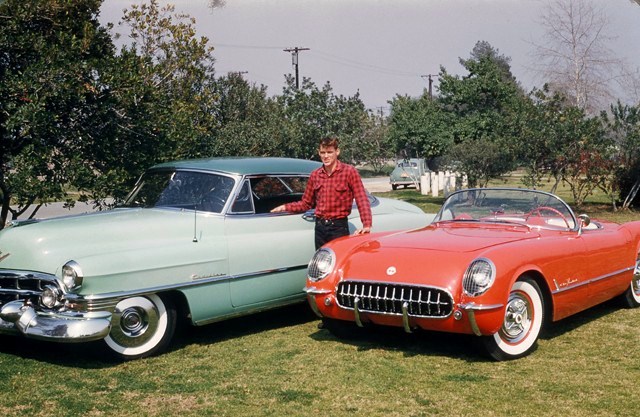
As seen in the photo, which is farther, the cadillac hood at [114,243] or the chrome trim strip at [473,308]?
the cadillac hood at [114,243]

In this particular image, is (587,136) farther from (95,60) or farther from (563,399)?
(563,399)

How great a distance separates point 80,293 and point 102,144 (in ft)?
16.9

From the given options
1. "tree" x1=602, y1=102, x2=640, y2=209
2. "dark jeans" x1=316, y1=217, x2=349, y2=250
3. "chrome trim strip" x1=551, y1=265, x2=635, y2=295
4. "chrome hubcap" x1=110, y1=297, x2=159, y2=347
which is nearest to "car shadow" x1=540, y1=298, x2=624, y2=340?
"chrome trim strip" x1=551, y1=265, x2=635, y2=295

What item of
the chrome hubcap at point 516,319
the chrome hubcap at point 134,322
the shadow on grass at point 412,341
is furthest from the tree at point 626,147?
the chrome hubcap at point 134,322

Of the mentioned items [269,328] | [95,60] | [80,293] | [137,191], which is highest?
[95,60]

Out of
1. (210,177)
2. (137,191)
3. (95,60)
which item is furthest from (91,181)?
(210,177)

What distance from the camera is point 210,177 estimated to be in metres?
7.50

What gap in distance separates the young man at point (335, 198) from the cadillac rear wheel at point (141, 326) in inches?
61.7

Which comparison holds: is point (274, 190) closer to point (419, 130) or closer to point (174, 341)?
point (174, 341)

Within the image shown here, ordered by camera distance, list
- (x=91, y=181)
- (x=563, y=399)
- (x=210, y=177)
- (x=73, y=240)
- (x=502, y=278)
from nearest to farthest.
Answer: (x=563, y=399), (x=502, y=278), (x=73, y=240), (x=210, y=177), (x=91, y=181)

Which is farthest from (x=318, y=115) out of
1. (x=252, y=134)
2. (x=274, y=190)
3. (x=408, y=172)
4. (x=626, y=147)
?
(x=274, y=190)

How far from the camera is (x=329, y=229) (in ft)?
24.7

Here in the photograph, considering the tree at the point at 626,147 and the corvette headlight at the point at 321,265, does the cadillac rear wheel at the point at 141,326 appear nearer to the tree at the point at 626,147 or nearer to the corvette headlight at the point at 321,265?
the corvette headlight at the point at 321,265

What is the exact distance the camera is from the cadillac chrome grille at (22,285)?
6083 millimetres
